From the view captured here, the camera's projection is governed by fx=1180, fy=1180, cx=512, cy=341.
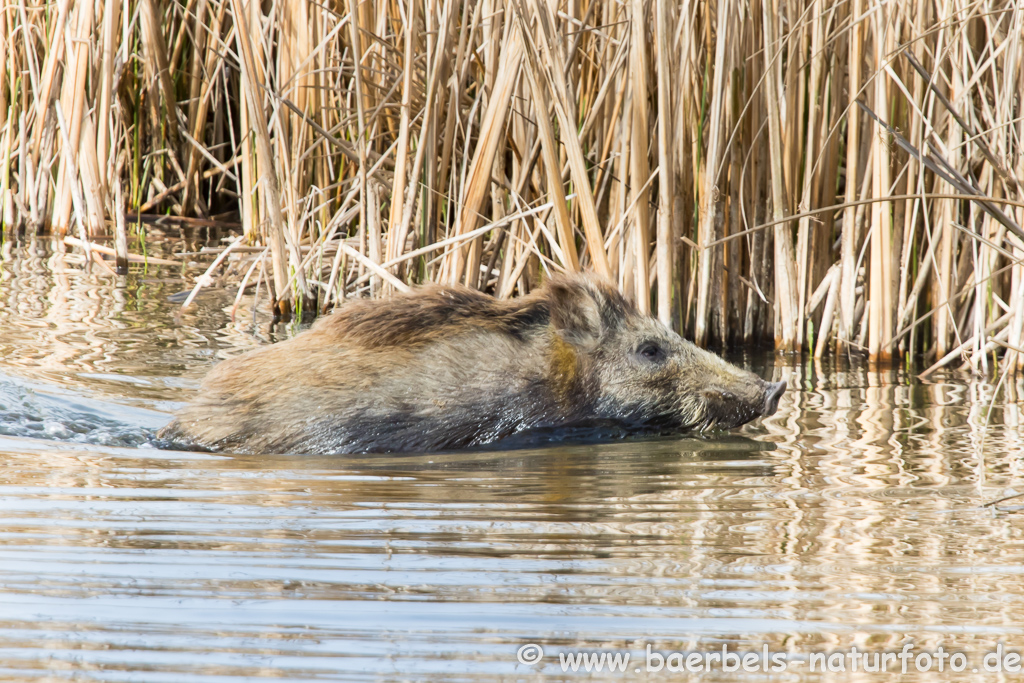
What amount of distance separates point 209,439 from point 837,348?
11.3ft

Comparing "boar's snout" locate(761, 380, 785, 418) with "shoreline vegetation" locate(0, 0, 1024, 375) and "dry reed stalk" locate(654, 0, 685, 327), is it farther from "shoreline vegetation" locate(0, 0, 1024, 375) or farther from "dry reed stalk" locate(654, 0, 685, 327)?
"dry reed stalk" locate(654, 0, 685, 327)

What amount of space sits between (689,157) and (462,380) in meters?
2.11

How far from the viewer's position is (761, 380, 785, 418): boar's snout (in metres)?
4.71

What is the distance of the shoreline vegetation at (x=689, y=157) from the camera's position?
5387 millimetres

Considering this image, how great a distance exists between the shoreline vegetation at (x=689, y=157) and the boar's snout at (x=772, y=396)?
80 centimetres

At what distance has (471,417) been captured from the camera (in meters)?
4.48

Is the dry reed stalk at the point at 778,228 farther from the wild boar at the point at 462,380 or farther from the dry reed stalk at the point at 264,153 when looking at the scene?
the dry reed stalk at the point at 264,153

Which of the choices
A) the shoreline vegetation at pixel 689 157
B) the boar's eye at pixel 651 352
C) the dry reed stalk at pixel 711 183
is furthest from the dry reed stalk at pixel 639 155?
the boar's eye at pixel 651 352

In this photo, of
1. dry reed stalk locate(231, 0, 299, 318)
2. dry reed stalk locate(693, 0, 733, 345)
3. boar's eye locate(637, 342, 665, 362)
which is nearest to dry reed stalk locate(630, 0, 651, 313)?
dry reed stalk locate(693, 0, 733, 345)

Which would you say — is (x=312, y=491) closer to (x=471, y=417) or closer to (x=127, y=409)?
(x=471, y=417)

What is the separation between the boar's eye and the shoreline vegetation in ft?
1.68

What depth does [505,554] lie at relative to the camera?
262 centimetres

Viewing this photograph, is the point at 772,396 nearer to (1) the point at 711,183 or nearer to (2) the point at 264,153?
(1) the point at 711,183

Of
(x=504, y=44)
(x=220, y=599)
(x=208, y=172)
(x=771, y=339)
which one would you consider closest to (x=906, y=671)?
(x=220, y=599)
